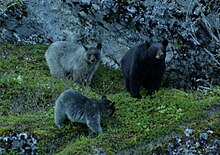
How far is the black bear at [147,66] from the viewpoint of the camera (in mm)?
9633

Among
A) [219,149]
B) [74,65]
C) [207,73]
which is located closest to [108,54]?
[74,65]

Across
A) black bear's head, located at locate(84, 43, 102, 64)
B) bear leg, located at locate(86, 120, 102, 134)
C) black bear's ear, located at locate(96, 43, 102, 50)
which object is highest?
bear leg, located at locate(86, 120, 102, 134)

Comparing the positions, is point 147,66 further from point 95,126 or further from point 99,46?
point 99,46

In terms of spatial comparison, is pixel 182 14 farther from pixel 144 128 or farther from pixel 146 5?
pixel 144 128

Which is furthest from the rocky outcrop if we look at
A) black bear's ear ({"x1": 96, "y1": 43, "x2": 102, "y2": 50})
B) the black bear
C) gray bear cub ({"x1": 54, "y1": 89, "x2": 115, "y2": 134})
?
gray bear cub ({"x1": 54, "y1": 89, "x2": 115, "y2": 134})

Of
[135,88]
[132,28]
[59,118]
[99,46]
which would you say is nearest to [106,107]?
[59,118]

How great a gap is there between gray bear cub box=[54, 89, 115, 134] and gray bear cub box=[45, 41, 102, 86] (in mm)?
4769

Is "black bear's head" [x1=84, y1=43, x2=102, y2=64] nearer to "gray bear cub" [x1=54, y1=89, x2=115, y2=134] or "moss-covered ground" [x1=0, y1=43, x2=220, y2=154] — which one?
"moss-covered ground" [x1=0, y1=43, x2=220, y2=154]

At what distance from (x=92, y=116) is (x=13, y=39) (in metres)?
7.76

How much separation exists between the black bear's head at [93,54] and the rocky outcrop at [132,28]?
487mm

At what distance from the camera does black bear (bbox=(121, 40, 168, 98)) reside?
963 cm

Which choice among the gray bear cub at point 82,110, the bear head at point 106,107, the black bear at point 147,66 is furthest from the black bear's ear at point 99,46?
the bear head at point 106,107

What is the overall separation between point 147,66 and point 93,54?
3.71 meters

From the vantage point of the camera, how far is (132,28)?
513 inches
